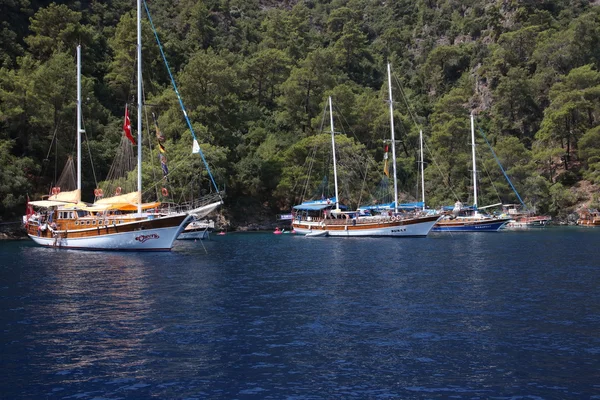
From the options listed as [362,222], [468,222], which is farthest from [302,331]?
[468,222]

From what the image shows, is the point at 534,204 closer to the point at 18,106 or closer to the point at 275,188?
the point at 275,188

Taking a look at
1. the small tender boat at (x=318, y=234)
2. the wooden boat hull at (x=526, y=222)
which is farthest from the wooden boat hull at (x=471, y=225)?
the small tender boat at (x=318, y=234)

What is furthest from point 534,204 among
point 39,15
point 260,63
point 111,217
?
point 39,15

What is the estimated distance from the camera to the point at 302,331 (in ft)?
62.5

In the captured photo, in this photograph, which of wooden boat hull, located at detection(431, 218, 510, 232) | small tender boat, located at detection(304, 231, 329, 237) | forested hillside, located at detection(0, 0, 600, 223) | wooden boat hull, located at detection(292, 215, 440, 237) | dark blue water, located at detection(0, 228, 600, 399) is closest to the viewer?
dark blue water, located at detection(0, 228, 600, 399)

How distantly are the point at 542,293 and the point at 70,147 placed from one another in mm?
62817

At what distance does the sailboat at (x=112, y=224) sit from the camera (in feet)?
144

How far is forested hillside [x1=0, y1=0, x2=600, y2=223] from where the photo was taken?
74000mm

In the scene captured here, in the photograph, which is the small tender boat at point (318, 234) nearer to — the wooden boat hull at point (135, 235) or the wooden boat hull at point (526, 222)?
the wooden boat hull at point (135, 235)

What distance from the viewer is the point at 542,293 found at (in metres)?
25.1

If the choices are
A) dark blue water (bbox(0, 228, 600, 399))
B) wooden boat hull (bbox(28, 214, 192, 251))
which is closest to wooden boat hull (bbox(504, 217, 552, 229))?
dark blue water (bbox(0, 228, 600, 399))

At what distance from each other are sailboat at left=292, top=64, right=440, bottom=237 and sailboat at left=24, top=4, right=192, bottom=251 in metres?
23.6

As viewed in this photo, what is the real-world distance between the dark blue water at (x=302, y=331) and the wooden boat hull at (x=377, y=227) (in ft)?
84.5

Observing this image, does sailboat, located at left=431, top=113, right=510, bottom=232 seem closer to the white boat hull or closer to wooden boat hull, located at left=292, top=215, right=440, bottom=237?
wooden boat hull, located at left=292, top=215, right=440, bottom=237
